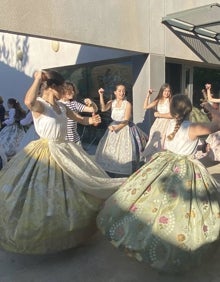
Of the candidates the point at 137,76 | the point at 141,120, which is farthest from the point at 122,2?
the point at 141,120

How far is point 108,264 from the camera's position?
127 inches

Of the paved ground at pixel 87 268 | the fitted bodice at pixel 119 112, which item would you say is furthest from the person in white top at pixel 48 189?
the fitted bodice at pixel 119 112

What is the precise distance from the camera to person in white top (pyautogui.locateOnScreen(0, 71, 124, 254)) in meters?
3.03

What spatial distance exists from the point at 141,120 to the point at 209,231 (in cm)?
521

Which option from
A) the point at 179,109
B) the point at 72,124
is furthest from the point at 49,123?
the point at 72,124

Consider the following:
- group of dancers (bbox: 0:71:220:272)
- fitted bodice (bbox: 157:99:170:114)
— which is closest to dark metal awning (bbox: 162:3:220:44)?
fitted bodice (bbox: 157:99:170:114)

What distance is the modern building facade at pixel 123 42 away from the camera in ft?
19.2

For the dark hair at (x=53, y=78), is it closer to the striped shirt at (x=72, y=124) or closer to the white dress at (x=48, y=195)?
the white dress at (x=48, y=195)

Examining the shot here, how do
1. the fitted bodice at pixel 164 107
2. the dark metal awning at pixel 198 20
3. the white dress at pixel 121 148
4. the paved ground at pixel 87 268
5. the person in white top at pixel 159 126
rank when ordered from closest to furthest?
the paved ground at pixel 87 268, the white dress at pixel 121 148, the person in white top at pixel 159 126, the fitted bodice at pixel 164 107, the dark metal awning at pixel 198 20

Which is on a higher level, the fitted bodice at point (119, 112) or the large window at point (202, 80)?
the large window at point (202, 80)

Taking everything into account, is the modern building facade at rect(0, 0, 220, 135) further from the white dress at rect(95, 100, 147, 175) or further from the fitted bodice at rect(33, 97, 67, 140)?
the fitted bodice at rect(33, 97, 67, 140)

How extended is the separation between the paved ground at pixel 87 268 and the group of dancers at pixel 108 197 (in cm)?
18

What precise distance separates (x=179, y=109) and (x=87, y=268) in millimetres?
1562

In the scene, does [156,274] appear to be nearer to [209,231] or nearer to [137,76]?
[209,231]
